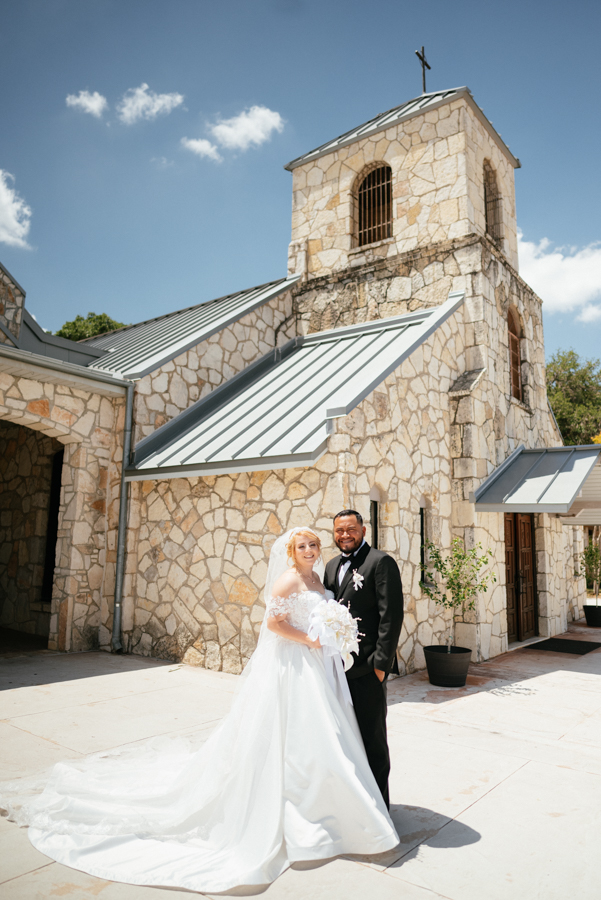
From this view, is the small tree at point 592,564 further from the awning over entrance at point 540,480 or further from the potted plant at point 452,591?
the potted plant at point 452,591

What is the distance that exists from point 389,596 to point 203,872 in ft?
5.53

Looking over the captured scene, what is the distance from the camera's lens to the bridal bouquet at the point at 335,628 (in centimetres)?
337

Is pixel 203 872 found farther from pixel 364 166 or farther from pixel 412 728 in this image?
pixel 364 166

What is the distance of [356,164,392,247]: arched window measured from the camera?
11.9 meters

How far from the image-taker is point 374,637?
3604 millimetres

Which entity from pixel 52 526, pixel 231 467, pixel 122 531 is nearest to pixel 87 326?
pixel 52 526

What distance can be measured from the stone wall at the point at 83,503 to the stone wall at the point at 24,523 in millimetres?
1737

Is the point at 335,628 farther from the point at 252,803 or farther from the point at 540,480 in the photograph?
the point at 540,480

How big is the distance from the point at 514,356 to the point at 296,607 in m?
9.55

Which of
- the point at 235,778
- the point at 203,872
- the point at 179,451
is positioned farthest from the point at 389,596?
the point at 179,451

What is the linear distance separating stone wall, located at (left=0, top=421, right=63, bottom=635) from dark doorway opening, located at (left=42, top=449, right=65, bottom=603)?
61mm

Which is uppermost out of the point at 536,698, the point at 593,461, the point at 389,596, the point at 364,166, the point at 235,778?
the point at 364,166

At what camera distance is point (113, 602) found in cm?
893

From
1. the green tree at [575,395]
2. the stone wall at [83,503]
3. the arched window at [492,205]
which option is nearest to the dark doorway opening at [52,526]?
the stone wall at [83,503]
